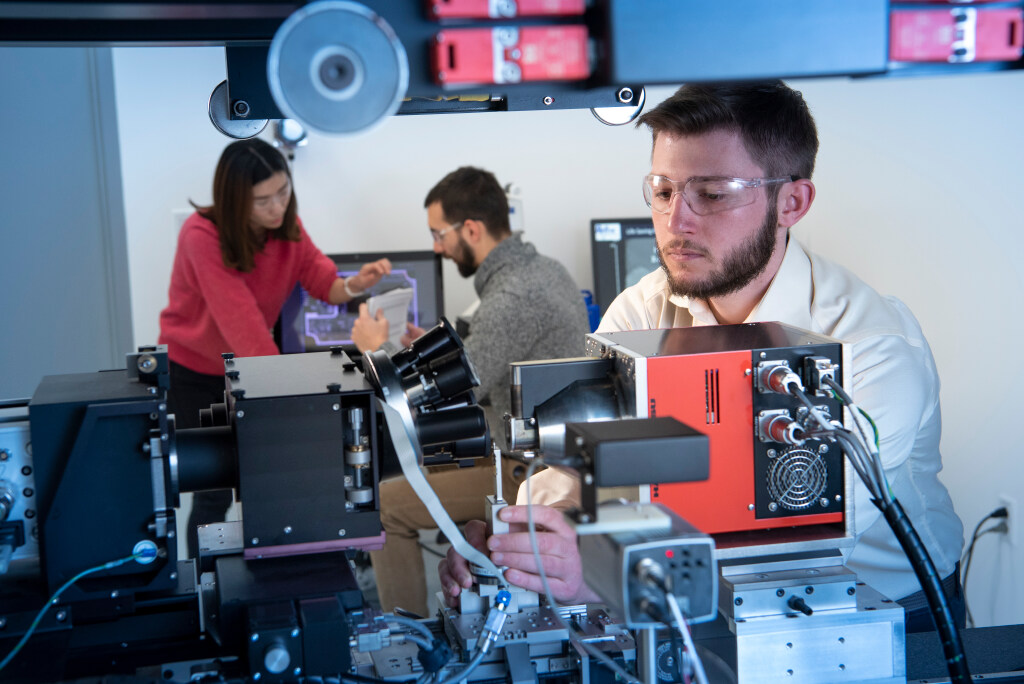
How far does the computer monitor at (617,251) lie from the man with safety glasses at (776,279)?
1923mm

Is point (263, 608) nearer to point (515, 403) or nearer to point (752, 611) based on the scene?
point (515, 403)

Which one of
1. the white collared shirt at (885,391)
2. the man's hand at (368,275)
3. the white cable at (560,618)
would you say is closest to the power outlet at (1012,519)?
the white collared shirt at (885,391)

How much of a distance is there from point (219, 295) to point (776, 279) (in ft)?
6.37

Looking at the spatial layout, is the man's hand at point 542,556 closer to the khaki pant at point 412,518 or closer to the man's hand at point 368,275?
the khaki pant at point 412,518

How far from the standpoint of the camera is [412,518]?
2.81 metres

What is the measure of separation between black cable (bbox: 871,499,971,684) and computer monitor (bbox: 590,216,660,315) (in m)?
2.94

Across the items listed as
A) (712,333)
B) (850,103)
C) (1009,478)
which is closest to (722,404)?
(712,333)

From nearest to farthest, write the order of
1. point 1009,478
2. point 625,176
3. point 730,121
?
point 730,121, point 1009,478, point 625,176

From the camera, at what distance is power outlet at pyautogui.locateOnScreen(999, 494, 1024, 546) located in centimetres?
247

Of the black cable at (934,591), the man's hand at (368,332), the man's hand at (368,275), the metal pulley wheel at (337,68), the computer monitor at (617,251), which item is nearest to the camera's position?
the metal pulley wheel at (337,68)

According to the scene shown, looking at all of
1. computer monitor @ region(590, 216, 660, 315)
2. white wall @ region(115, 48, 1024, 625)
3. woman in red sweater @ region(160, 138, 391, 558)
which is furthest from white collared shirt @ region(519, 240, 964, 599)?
computer monitor @ region(590, 216, 660, 315)

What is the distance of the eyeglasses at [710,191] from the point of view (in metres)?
1.67

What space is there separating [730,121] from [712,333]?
70 centimetres

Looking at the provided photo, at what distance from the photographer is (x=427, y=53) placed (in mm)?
817
